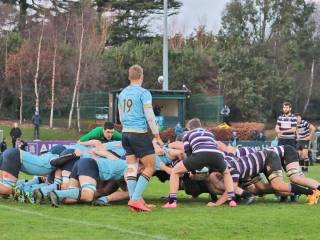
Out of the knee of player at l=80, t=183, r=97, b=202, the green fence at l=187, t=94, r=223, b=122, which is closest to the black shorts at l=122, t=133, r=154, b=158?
the knee of player at l=80, t=183, r=97, b=202

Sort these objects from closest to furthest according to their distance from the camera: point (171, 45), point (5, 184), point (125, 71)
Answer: point (5, 184) → point (125, 71) → point (171, 45)

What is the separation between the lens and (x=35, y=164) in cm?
1073

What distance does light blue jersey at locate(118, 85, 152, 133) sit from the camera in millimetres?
9500

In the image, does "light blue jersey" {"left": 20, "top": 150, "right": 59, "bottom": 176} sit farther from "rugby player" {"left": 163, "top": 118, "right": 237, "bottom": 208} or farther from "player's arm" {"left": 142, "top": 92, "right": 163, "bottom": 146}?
"player's arm" {"left": 142, "top": 92, "right": 163, "bottom": 146}

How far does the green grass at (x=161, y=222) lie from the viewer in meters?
7.47

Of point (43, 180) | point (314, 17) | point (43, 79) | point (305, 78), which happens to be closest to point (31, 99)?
point (43, 79)

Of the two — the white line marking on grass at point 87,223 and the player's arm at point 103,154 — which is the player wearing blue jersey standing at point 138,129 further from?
the white line marking on grass at point 87,223

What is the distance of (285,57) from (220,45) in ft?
20.0

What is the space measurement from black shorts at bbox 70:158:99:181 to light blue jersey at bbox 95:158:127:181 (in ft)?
0.25

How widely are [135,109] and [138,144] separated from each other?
18.8 inches

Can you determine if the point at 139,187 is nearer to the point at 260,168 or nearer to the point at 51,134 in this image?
the point at 260,168

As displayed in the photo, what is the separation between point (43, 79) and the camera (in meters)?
50.8

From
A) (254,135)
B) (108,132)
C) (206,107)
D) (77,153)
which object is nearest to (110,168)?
(77,153)

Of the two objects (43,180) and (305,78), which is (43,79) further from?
(43,180)
